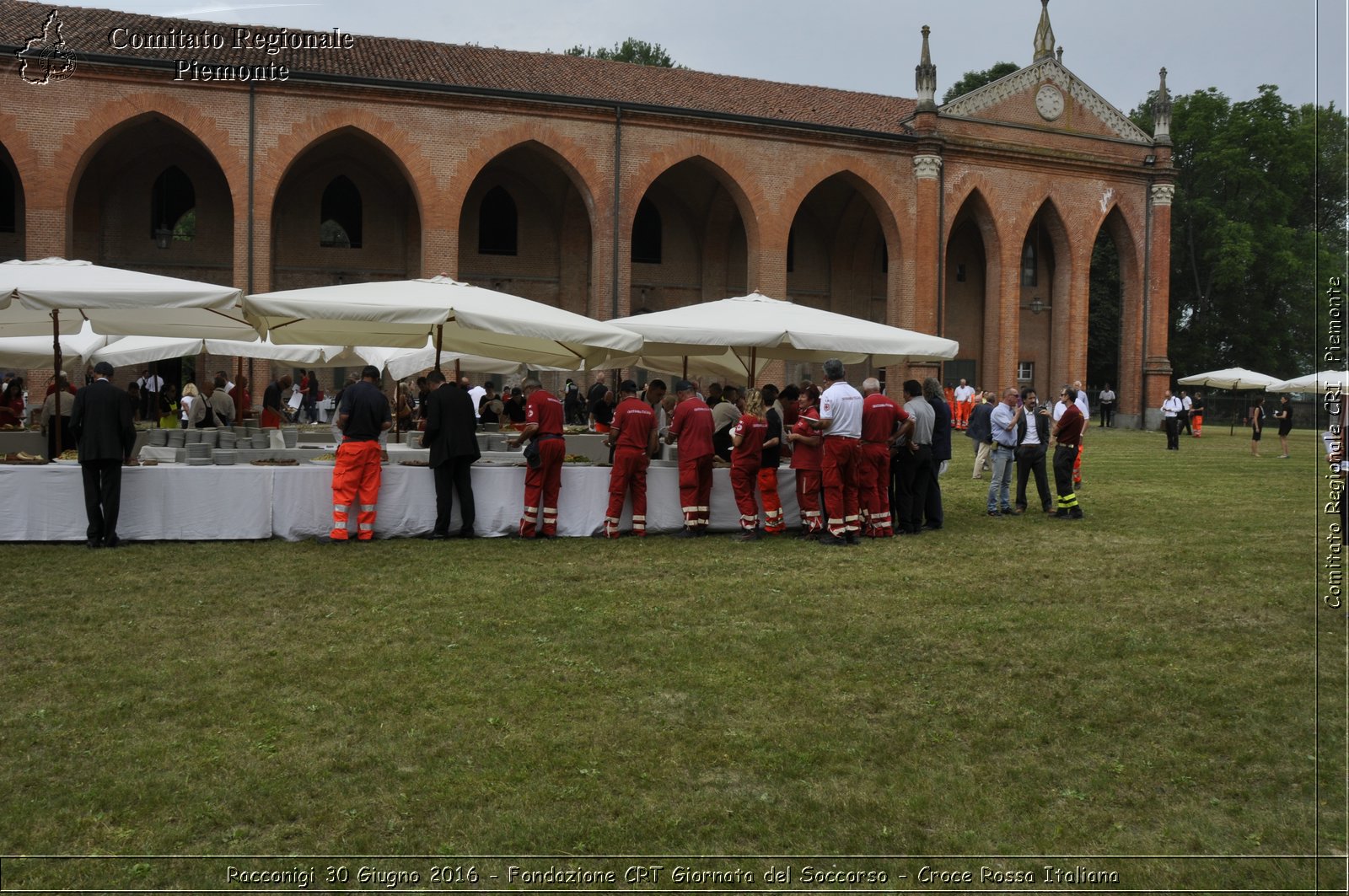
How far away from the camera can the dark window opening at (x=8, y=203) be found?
91.1ft

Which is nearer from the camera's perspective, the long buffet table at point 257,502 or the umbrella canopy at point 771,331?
the long buffet table at point 257,502

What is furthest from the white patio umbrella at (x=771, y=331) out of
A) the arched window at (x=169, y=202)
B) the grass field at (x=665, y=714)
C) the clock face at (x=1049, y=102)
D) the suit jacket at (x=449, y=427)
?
the clock face at (x=1049, y=102)

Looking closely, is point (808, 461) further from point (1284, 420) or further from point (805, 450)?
point (1284, 420)

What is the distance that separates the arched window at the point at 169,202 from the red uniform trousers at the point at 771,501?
78.2 ft

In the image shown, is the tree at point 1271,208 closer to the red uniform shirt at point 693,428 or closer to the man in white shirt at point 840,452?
the man in white shirt at point 840,452

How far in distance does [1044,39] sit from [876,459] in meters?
28.8

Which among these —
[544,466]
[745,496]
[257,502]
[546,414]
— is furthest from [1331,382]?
[257,502]

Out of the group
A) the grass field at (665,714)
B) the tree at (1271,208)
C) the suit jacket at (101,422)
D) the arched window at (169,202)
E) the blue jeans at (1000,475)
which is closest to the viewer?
the tree at (1271,208)

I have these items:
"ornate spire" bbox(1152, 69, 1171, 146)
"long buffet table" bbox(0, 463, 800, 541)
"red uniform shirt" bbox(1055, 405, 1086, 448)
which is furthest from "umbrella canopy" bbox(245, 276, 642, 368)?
"ornate spire" bbox(1152, 69, 1171, 146)

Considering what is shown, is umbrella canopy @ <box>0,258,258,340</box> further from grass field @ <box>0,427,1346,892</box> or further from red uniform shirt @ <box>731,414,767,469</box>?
red uniform shirt @ <box>731,414,767,469</box>

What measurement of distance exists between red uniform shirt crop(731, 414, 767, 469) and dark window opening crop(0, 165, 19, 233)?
2528 centimetres

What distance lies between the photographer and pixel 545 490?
35.0 feet

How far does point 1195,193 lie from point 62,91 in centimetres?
2634

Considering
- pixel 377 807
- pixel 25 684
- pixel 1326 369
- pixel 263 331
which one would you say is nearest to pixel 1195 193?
pixel 1326 369
